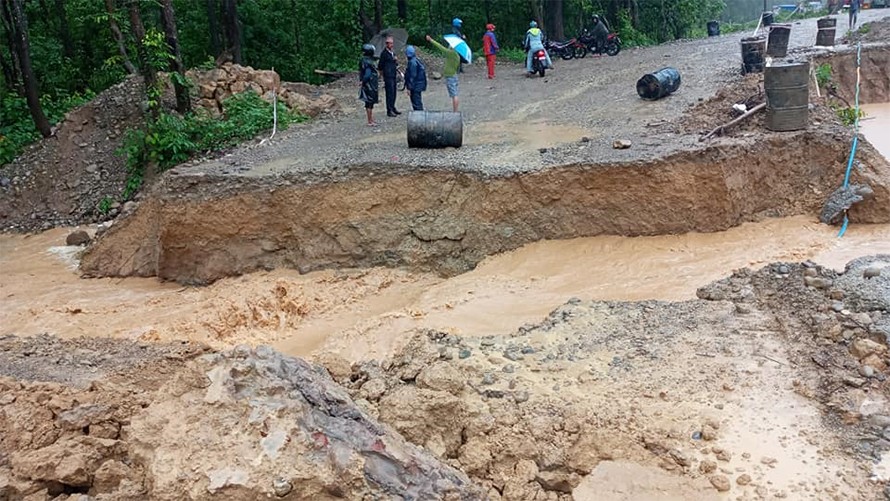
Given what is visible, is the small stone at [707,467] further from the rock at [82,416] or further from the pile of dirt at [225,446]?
the rock at [82,416]

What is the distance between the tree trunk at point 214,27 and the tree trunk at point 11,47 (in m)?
4.93

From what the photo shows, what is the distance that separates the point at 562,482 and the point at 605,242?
5225 millimetres

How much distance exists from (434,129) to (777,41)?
26.7ft

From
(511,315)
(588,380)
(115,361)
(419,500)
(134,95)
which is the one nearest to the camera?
(419,500)

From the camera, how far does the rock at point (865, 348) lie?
17.3 feet

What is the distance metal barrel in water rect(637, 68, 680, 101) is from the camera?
1229cm

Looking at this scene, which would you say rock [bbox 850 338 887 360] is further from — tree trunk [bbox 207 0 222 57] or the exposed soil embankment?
tree trunk [bbox 207 0 222 57]

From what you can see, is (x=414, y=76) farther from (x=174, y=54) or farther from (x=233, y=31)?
(x=233, y=31)

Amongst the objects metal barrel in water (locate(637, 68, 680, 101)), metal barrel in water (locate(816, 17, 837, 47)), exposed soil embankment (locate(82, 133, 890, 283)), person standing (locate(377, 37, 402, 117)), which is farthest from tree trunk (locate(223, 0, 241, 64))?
metal barrel in water (locate(816, 17, 837, 47))

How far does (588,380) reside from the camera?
5.47m

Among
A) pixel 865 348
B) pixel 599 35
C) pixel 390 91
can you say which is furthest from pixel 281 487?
pixel 599 35

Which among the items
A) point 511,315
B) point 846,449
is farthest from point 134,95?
point 846,449

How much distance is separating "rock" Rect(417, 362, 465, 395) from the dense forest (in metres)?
13.3

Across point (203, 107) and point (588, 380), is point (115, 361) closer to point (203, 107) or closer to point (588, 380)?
point (588, 380)
